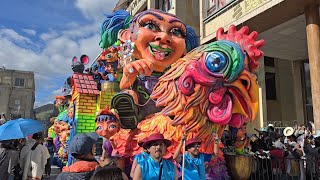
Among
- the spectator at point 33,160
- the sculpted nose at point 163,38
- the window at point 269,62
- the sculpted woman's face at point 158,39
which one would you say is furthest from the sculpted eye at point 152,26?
the window at point 269,62

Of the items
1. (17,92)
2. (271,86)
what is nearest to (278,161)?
(271,86)

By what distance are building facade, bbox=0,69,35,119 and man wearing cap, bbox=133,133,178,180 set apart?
36545mm

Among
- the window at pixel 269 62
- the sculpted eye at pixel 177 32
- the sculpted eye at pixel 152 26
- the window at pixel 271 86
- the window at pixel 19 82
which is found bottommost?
the sculpted eye at pixel 177 32

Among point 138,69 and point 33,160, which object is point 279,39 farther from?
point 33,160

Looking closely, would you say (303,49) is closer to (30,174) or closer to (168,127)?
(168,127)

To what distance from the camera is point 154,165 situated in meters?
2.72

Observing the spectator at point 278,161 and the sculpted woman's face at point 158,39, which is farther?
the spectator at point 278,161

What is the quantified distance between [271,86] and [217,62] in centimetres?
1566

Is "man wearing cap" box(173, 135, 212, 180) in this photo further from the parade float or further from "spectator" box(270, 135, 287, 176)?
"spectator" box(270, 135, 287, 176)

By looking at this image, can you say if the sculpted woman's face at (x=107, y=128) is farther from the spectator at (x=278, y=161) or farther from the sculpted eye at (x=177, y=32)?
the spectator at (x=278, y=161)

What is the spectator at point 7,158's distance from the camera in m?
4.19

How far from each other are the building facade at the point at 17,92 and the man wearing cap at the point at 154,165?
120 feet

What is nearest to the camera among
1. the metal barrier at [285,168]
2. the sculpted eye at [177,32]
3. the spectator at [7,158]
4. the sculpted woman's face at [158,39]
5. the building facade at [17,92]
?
the spectator at [7,158]

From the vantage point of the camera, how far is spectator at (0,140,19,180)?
4.19 metres
